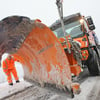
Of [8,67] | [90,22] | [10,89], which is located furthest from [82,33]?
[8,67]

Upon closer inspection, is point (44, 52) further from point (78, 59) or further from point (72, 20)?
point (72, 20)

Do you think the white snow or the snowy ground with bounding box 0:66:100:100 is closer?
the snowy ground with bounding box 0:66:100:100

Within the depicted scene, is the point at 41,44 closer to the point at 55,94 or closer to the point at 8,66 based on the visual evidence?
the point at 55,94

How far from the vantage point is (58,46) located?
188 cm

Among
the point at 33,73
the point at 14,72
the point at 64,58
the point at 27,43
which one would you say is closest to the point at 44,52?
the point at 27,43

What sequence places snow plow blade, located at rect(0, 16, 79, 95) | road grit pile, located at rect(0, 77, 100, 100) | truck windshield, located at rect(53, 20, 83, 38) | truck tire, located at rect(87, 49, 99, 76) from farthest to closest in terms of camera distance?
truck tire, located at rect(87, 49, 99, 76)
truck windshield, located at rect(53, 20, 83, 38)
road grit pile, located at rect(0, 77, 100, 100)
snow plow blade, located at rect(0, 16, 79, 95)

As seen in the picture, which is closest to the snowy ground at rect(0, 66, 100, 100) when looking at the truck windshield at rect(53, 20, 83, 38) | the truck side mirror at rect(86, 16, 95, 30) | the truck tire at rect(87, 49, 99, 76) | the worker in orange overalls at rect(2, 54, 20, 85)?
the truck tire at rect(87, 49, 99, 76)

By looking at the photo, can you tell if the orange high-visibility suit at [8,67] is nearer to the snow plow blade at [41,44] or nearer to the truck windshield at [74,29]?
the truck windshield at [74,29]

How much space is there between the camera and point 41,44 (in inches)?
84.7

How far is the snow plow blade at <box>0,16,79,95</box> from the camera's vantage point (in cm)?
147

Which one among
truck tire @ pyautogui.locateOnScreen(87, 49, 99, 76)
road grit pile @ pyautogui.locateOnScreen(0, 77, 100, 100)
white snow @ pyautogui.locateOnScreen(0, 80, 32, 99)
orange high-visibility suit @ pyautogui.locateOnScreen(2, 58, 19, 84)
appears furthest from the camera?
orange high-visibility suit @ pyautogui.locateOnScreen(2, 58, 19, 84)

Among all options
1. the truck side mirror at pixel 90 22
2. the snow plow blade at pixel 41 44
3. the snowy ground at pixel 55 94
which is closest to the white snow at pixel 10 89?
the snowy ground at pixel 55 94

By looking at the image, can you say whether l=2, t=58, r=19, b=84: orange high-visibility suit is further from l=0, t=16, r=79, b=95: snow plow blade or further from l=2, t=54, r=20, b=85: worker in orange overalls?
l=0, t=16, r=79, b=95: snow plow blade

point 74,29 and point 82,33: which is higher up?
point 74,29
